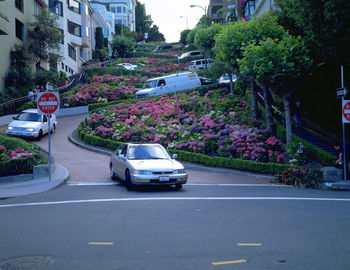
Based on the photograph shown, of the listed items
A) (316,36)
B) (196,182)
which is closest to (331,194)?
(196,182)

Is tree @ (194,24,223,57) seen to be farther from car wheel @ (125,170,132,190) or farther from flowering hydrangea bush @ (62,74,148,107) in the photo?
car wheel @ (125,170,132,190)

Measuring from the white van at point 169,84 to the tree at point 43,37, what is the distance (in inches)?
382

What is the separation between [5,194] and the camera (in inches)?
469

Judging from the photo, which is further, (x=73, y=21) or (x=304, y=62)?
(x=73, y=21)

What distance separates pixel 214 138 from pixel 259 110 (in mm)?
5621

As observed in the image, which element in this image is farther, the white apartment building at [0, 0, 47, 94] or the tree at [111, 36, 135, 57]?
the tree at [111, 36, 135, 57]

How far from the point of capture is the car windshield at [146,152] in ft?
44.3

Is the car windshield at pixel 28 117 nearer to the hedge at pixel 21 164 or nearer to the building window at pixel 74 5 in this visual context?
the hedge at pixel 21 164

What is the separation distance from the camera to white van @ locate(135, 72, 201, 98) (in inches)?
1332

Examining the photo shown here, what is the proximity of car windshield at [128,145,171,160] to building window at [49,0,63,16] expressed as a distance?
123 feet

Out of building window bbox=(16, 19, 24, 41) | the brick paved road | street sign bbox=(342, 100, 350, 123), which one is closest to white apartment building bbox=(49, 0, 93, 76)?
building window bbox=(16, 19, 24, 41)

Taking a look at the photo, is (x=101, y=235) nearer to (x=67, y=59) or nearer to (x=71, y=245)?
(x=71, y=245)

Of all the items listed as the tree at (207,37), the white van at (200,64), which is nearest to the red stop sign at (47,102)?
the white van at (200,64)

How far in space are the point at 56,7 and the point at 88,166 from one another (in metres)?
34.9
